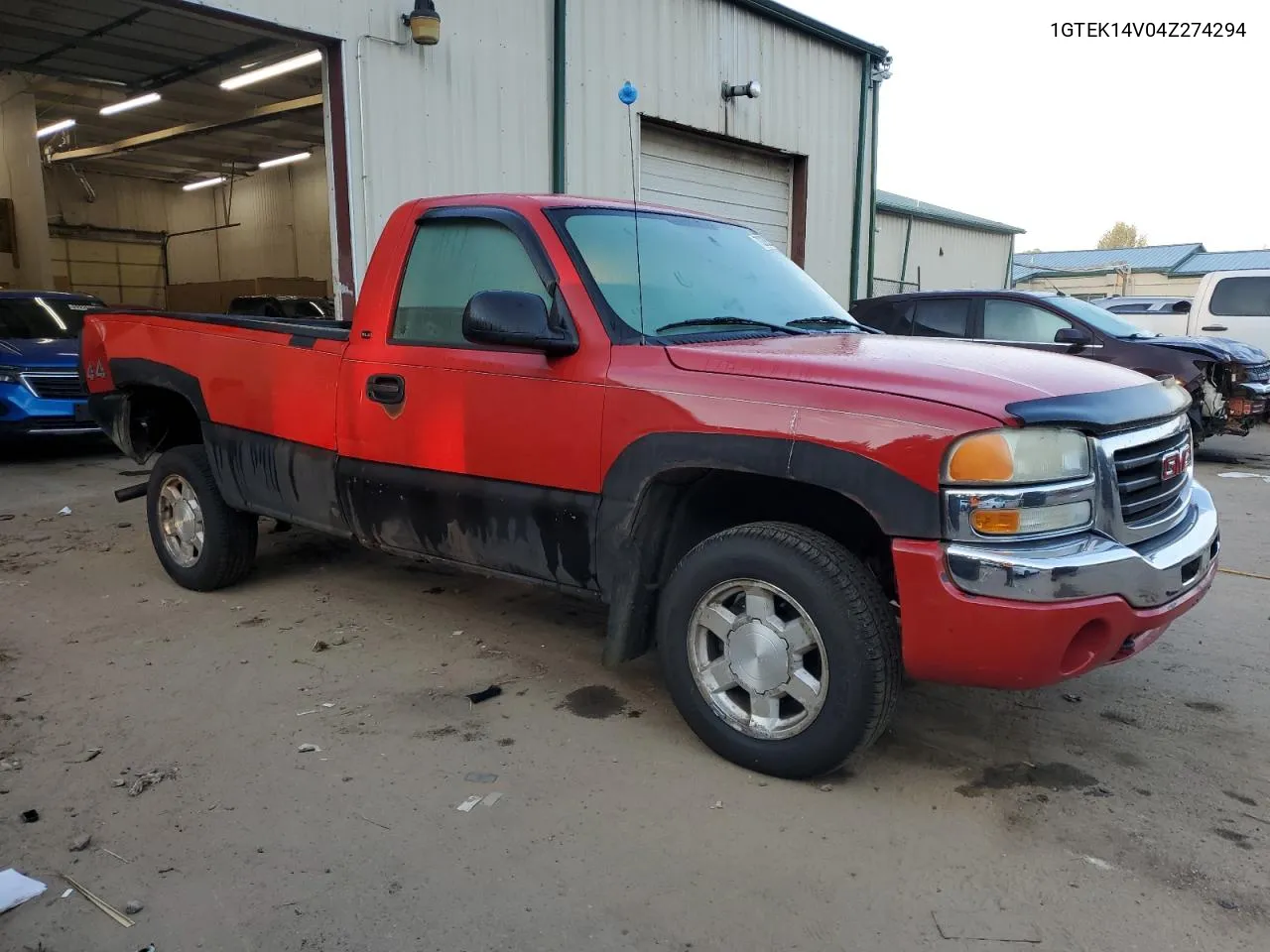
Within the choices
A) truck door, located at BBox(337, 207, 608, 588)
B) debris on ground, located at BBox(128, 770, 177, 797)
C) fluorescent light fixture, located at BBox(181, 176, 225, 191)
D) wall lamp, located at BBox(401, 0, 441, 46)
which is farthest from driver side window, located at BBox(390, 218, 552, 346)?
fluorescent light fixture, located at BBox(181, 176, 225, 191)

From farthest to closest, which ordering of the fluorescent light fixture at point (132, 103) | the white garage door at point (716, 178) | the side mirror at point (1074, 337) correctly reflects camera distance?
the fluorescent light fixture at point (132, 103) → the white garage door at point (716, 178) → the side mirror at point (1074, 337)

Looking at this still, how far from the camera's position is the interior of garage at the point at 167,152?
42.2 ft

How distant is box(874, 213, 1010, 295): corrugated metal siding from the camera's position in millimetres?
26672

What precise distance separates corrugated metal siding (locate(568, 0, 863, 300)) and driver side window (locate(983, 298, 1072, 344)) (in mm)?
4074

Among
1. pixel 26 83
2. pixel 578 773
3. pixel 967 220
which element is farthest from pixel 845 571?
pixel 967 220

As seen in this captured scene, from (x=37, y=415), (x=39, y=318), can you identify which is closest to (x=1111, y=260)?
(x=39, y=318)

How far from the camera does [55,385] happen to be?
9578mm

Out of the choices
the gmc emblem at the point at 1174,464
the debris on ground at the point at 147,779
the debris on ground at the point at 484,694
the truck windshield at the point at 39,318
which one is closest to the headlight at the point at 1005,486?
the gmc emblem at the point at 1174,464

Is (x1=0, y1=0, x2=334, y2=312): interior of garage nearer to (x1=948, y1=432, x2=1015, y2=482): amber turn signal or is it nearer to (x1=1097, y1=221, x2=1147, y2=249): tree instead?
(x1=948, y1=432, x2=1015, y2=482): amber turn signal

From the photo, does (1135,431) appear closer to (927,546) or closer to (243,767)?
(927,546)

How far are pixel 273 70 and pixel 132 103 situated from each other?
4.18m

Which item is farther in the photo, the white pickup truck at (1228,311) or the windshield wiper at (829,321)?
the white pickup truck at (1228,311)

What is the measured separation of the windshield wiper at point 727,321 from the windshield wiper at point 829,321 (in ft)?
0.31

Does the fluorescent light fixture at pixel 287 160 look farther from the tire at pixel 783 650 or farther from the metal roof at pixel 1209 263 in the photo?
the metal roof at pixel 1209 263
